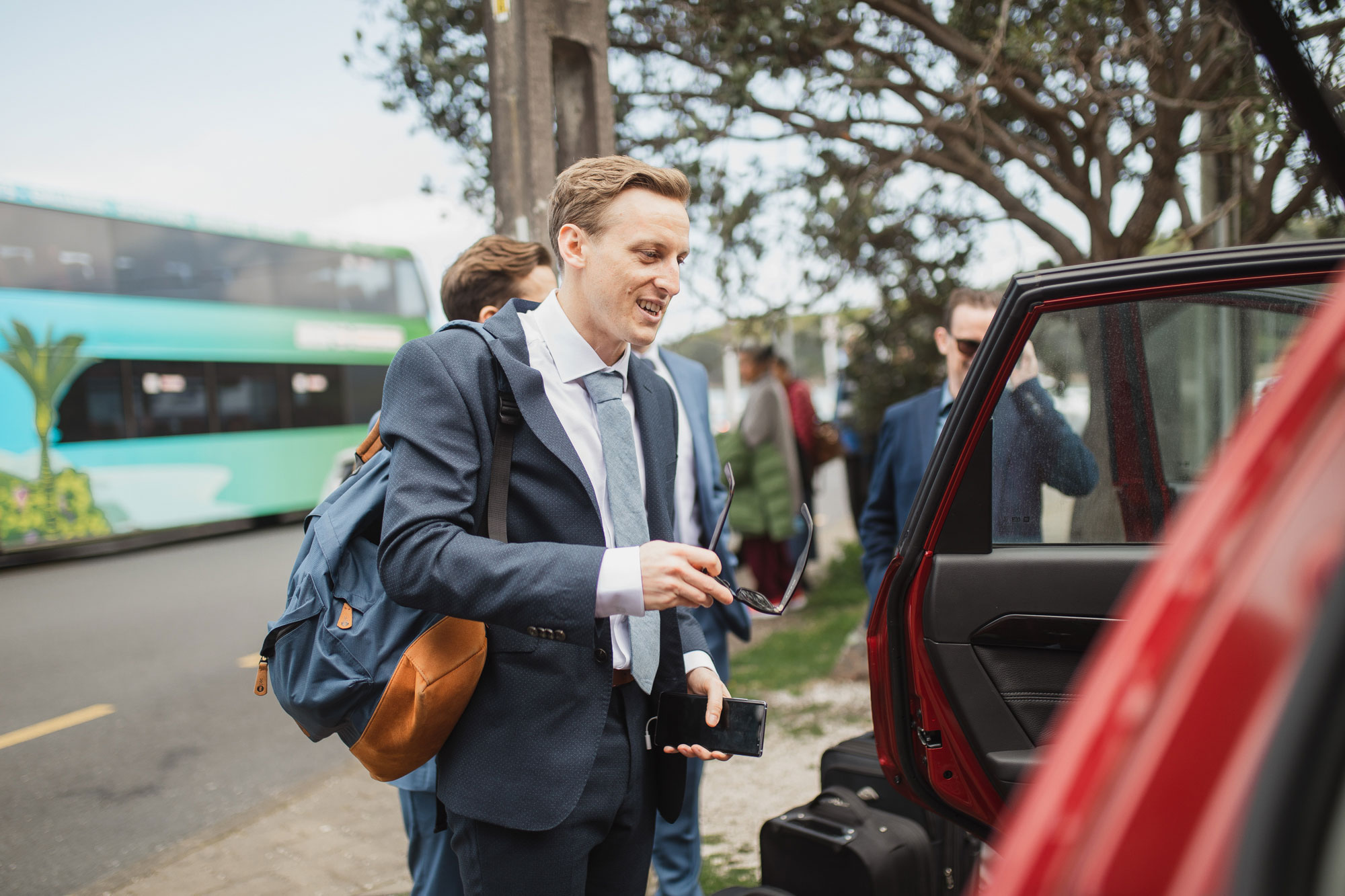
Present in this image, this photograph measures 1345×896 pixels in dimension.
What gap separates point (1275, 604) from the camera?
601mm

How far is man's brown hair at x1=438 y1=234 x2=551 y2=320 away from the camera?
99.4 inches

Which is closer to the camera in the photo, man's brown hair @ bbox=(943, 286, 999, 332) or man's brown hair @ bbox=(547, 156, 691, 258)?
man's brown hair @ bbox=(547, 156, 691, 258)

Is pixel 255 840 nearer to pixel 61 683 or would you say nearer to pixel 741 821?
pixel 741 821

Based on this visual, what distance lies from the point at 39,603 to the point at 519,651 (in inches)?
354

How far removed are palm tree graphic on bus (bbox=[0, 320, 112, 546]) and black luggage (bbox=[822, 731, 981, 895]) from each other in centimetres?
1044

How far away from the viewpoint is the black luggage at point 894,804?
2635 millimetres

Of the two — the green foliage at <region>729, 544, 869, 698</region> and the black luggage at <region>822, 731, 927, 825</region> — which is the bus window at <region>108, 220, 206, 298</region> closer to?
the green foliage at <region>729, 544, 869, 698</region>

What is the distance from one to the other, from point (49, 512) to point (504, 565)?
11.4 metres

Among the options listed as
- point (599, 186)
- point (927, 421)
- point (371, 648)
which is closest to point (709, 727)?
point (371, 648)

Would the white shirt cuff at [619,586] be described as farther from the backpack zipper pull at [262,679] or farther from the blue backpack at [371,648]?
the backpack zipper pull at [262,679]

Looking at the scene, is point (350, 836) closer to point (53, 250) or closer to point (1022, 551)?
point (1022, 551)

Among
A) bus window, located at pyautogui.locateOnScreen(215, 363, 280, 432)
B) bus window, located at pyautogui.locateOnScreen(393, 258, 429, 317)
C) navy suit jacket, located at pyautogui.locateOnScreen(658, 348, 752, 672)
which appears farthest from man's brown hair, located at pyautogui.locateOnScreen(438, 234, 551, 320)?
bus window, located at pyautogui.locateOnScreen(393, 258, 429, 317)

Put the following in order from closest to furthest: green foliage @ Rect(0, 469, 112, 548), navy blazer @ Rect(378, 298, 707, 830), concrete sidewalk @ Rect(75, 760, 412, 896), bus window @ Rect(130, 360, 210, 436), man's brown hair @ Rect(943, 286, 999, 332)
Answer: navy blazer @ Rect(378, 298, 707, 830) → man's brown hair @ Rect(943, 286, 999, 332) → concrete sidewalk @ Rect(75, 760, 412, 896) → green foliage @ Rect(0, 469, 112, 548) → bus window @ Rect(130, 360, 210, 436)

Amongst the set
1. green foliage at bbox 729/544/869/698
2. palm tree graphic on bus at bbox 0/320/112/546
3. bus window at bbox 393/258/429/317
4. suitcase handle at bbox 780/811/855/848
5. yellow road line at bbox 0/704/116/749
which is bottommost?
green foliage at bbox 729/544/869/698
